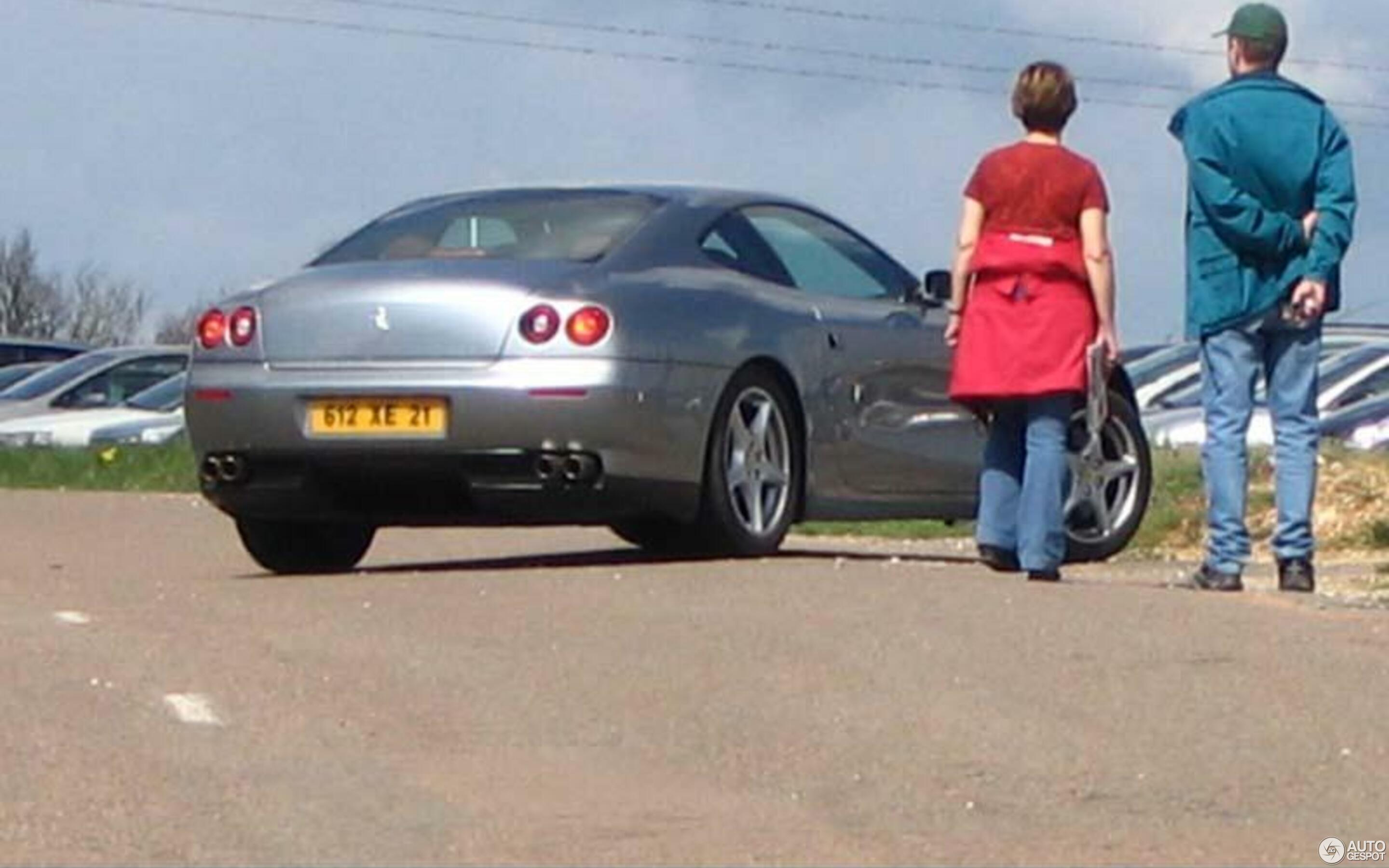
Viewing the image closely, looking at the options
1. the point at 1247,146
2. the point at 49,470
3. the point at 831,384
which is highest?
the point at 1247,146

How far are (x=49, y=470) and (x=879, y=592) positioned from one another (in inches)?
616

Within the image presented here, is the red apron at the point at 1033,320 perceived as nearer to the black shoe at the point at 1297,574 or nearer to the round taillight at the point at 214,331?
the black shoe at the point at 1297,574

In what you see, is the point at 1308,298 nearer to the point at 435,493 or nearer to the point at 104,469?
the point at 435,493

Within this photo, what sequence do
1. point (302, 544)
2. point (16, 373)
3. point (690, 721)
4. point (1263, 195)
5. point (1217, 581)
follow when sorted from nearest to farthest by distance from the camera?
point (690, 721) < point (1263, 195) < point (1217, 581) < point (302, 544) < point (16, 373)

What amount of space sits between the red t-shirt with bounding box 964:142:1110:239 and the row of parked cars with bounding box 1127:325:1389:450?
324 inches

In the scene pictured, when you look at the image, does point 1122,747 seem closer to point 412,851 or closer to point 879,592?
point 412,851

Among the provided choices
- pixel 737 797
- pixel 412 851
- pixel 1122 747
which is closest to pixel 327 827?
pixel 412 851

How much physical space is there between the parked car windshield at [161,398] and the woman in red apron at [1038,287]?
20188 millimetres

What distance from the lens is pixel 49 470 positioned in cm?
2558

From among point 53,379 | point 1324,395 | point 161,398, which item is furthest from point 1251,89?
point 53,379

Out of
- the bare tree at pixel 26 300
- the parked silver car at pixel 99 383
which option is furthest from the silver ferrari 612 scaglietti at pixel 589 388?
the bare tree at pixel 26 300

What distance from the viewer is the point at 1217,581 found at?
11.4 m

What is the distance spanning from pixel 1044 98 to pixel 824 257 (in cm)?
188

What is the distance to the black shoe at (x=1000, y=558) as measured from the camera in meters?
11.8
